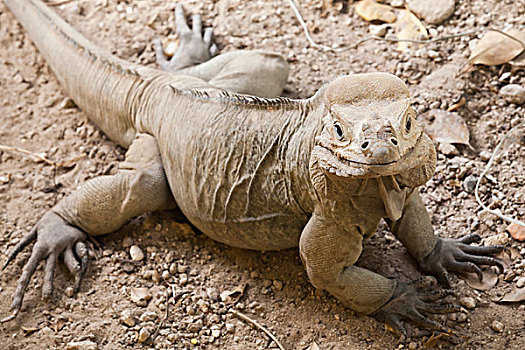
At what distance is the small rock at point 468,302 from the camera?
3574 millimetres

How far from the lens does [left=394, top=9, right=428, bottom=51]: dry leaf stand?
491 cm

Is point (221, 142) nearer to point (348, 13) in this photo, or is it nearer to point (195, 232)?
point (195, 232)

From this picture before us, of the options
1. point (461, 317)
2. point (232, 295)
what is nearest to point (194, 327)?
point (232, 295)

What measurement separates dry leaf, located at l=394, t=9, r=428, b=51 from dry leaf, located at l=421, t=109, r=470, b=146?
0.76 metres

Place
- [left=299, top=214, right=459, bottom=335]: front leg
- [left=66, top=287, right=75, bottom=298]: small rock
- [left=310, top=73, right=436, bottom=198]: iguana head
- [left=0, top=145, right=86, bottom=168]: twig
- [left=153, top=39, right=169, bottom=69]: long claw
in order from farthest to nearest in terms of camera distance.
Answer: [left=153, top=39, right=169, bottom=69]: long claw, [left=0, top=145, right=86, bottom=168]: twig, [left=66, top=287, right=75, bottom=298]: small rock, [left=299, top=214, right=459, bottom=335]: front leg, [left=310, top=73, right=436, bottom=198]: iguana head

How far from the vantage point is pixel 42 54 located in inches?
206

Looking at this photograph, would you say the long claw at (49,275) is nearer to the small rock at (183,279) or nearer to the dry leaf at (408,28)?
the small rock at (183,279)

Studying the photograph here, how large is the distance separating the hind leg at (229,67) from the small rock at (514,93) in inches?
62.3

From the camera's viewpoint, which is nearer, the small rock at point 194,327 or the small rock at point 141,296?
the small rock at point 194,327

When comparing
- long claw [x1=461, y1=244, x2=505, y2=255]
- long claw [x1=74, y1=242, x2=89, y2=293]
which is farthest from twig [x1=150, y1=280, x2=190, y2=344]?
long claw [x1=461, y1=244, x2=505, y2=255]

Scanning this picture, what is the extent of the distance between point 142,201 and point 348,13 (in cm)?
247

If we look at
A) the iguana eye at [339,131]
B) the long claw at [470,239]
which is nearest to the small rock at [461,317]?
the long claw at [470,239]

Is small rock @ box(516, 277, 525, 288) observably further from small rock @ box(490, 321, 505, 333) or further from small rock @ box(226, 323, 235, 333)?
small rock @ box(226, 323, 235, 333)

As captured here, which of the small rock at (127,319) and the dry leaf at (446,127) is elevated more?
the dry leaf at (446,127)
